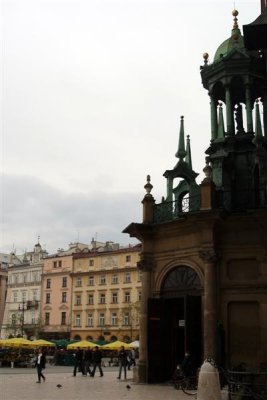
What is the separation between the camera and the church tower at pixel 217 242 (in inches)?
947

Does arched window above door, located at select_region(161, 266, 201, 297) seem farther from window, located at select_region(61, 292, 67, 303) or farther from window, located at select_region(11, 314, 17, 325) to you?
window, located at select_region(11, 314, 17, 325)

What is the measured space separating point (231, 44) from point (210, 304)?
13.2 m

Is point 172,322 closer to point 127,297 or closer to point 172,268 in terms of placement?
point 172,268

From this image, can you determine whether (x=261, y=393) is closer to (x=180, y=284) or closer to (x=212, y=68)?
(x=180, y=284)

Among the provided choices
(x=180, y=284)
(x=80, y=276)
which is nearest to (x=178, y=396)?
(x=180, y=284)

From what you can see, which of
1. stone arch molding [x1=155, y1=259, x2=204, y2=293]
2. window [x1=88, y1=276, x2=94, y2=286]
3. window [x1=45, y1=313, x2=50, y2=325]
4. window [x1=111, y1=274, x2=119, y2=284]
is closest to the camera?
stone arch molding [x1=155, y1=259, x2=204, y2=293]

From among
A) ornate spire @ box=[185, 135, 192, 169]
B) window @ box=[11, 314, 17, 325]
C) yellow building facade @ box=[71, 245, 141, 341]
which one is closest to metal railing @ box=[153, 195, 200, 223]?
ornate spire @ box=[185, 135, 192, 169]

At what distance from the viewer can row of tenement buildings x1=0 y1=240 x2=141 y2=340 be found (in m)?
89.8

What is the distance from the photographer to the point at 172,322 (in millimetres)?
27125

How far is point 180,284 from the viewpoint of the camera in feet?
85.8

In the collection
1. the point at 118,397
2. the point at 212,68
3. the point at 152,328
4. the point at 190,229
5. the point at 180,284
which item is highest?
the point at 212,68

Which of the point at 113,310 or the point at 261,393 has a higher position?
the point at 113,310

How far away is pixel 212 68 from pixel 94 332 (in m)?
70.0

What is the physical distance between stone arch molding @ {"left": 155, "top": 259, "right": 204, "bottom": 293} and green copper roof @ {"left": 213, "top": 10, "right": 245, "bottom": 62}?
33.7 feet
